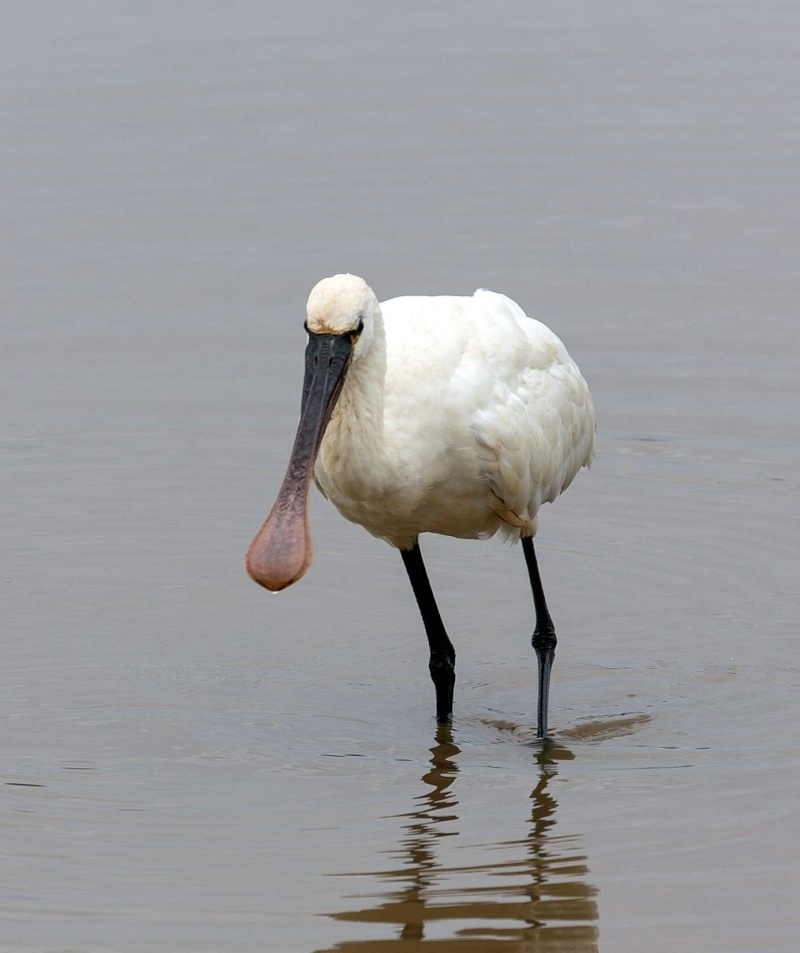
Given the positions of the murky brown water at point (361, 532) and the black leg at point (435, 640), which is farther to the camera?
the black leg at point (435, 640)

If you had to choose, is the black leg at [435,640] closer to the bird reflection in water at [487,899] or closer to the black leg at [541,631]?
the black leg at [541,631]

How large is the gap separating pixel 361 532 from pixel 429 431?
3556 millimetres

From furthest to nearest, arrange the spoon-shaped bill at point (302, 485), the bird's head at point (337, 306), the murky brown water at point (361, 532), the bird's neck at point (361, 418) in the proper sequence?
1. the bird's neck at point (361, 418)
2. the bird's head at point (337, 306)
3. the spoon-shaped bill at point (302, 485)
4. the murky brown water at point (361, 532)

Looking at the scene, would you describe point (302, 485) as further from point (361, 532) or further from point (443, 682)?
point (361, 532)

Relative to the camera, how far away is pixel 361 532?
463 inches

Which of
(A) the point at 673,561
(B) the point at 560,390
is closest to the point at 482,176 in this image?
(A) the point at 673,561

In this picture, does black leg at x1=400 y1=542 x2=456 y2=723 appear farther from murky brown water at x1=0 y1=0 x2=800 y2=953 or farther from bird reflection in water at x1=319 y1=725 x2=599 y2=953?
bird reflection in water at x1=319 y1=725 x2=599 y2=953

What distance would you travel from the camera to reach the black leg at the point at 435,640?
30.8ft

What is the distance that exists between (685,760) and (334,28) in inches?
534

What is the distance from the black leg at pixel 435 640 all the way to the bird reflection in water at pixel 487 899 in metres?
1.46

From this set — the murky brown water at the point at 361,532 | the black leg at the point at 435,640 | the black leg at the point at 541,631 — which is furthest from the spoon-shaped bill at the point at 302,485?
the black leg at the point at 541,631

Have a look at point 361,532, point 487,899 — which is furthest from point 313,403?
point 361,532

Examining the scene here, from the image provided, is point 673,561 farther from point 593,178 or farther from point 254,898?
point 593,178

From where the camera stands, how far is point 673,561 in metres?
11.1
